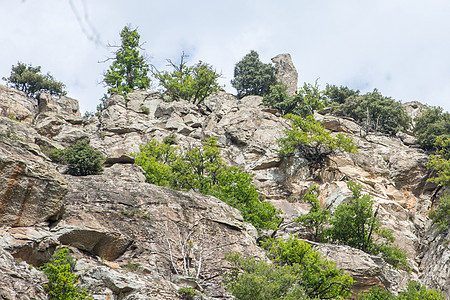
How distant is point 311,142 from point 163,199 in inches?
1002

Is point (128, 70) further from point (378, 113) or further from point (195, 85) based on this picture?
point (378, 113)

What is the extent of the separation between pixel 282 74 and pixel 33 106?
40.8m

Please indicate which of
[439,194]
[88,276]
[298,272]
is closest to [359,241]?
[298,272]

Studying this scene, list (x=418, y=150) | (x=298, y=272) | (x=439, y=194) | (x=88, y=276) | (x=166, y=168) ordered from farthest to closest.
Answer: (x=418, y=150)
(x=439, y=194)
(x=166, y=168)
(x=298, y=272)
(x=88, y=276)

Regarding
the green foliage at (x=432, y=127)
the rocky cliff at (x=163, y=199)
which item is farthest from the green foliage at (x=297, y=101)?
the green foliage at (x=432, y=127)

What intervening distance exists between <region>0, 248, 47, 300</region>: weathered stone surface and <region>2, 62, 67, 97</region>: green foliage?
46.7 m

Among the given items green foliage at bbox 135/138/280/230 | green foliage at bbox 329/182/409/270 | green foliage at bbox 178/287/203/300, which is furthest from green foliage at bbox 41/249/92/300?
green foliage at bbox 329/182/409/270

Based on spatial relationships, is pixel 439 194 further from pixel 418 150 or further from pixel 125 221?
pixel 125 221

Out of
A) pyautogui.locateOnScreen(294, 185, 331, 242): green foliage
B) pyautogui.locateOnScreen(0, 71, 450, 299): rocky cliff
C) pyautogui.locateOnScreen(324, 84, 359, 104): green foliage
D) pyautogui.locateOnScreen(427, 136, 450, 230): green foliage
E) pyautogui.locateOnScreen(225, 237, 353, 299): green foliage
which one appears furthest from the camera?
pyautogui.locateOnScreen(324, 84, 359, 104): green foliage

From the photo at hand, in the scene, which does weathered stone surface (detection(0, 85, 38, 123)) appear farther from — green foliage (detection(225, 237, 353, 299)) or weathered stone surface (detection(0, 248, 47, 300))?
weathered stone surface (detection(0, 248, 47, 300))

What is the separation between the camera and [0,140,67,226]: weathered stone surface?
21.2m

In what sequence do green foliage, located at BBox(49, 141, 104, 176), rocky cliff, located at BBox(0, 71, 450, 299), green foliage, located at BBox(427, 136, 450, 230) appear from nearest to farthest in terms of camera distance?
rocky cliff, located at BBox(0, 71, 450, 299), green foliage, located at BBox(49, 141, 104, 176), green foliage, located at BBox(427, 136, 450, 230)

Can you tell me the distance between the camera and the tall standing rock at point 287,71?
76400mm

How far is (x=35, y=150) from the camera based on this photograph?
3016cm
